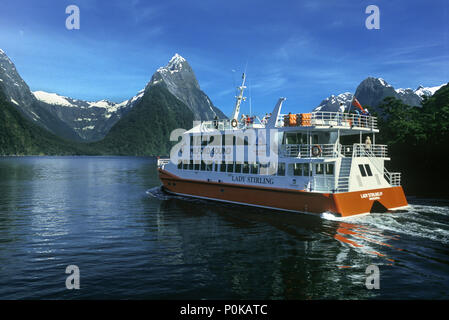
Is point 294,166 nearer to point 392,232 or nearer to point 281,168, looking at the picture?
point 281,168

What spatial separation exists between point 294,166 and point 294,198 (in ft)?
8.16

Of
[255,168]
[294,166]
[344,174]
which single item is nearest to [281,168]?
[294,166]

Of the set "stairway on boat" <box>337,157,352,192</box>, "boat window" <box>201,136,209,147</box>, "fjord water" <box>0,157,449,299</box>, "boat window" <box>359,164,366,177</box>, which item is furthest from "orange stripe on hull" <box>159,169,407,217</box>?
"boat window" <box>201,136,209,147</box>

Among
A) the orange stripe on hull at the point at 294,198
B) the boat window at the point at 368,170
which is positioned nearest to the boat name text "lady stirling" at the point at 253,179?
the orange stripe on hull at the point at 294,198

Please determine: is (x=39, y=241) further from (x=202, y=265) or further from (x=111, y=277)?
(x=202, y=265)

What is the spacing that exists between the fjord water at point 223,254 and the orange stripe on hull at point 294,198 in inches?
33.3

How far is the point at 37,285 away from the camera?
1141 centimetres

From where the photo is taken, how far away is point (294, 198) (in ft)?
74.4

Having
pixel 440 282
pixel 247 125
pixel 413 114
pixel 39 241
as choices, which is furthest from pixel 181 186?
pixel 413 114

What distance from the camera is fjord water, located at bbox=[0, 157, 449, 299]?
11.0m

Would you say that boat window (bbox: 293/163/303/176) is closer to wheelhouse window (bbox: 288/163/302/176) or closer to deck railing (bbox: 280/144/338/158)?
wheelhouse window (bbox: 288/163/302/176)

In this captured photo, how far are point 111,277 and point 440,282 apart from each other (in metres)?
12.6
